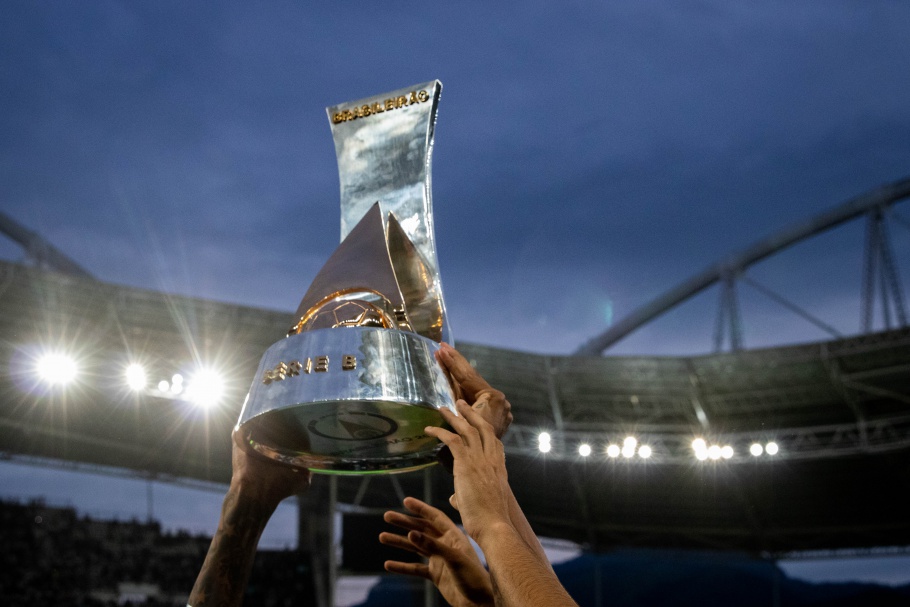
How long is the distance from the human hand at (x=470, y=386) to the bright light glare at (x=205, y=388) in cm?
1443

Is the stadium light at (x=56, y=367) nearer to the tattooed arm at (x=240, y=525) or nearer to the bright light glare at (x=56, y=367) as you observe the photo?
the bright light glare at (x=56, y=367)

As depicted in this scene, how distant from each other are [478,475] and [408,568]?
0.48m

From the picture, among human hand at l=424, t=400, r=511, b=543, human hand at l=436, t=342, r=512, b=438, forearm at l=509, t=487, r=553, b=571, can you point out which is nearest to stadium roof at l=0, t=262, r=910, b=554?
human hand at l=436, t=342, r=512, b=438

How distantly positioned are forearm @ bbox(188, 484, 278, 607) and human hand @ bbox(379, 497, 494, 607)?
57cm

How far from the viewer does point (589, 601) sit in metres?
27.1

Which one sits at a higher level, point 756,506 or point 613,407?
point 613,407

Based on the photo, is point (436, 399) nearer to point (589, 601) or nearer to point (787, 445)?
point (787, 445)

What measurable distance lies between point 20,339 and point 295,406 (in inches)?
664

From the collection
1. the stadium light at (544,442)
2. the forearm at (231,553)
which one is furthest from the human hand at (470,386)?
the stadium light at (544,442)

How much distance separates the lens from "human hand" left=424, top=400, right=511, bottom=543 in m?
1.81

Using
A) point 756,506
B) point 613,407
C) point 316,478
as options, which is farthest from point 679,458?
point 316,478

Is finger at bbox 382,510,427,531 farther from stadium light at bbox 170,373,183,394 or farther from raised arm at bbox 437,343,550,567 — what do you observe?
stadium light at bbox 170,373,183,394

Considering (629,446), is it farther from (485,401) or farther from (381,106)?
Answer: (485,401)

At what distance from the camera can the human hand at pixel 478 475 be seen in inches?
71.4
